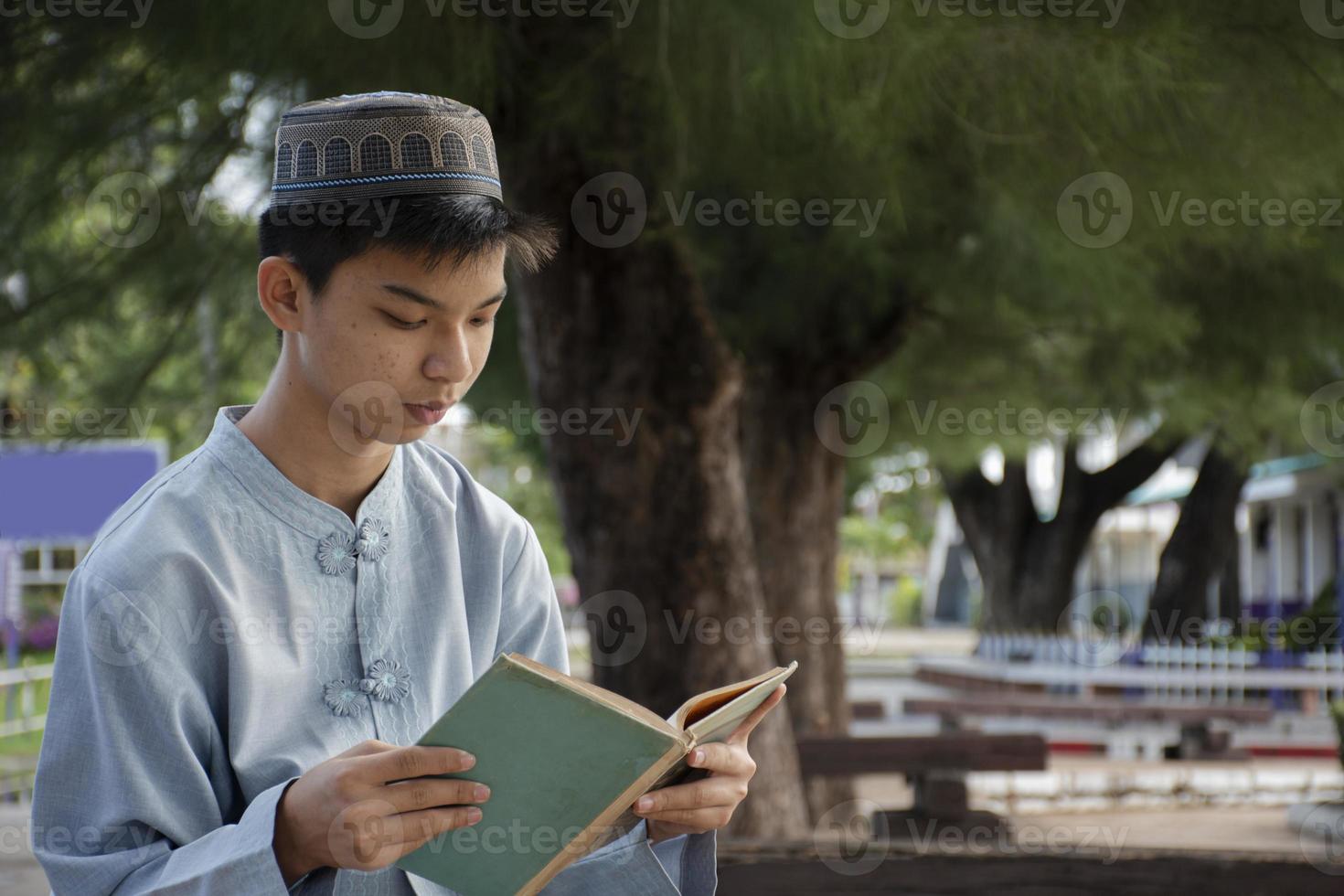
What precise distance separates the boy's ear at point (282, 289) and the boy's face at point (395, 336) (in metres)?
0.02

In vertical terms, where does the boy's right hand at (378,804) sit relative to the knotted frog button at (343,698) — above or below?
below

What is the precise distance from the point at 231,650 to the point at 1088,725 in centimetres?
1242

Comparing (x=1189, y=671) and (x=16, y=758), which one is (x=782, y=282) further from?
(x=1189, y=671)

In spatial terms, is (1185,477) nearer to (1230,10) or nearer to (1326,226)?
(1326,226)

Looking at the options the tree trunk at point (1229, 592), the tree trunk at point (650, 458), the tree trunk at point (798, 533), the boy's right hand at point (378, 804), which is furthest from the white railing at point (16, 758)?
the tree trunk at point (1229, 592)

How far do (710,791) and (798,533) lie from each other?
6.89 metres

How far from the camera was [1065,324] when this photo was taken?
848 cm

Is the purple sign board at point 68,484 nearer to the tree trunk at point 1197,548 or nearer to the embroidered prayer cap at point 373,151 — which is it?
the embroidered prayer cap at point 373,151

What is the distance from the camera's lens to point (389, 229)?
1.61 meters

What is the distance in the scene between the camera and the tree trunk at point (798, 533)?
8.22 metres

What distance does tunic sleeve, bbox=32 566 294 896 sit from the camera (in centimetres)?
146

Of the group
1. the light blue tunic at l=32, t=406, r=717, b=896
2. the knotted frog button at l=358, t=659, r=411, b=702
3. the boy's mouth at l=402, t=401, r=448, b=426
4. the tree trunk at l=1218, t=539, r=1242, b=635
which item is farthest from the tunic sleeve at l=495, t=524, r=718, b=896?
the tree trunk at l=1218, t=539, r=1242, b=635

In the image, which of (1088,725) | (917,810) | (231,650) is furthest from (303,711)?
(1088,725)

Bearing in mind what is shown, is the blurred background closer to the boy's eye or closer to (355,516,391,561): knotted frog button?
(355,516,391,561): knotted frog button
